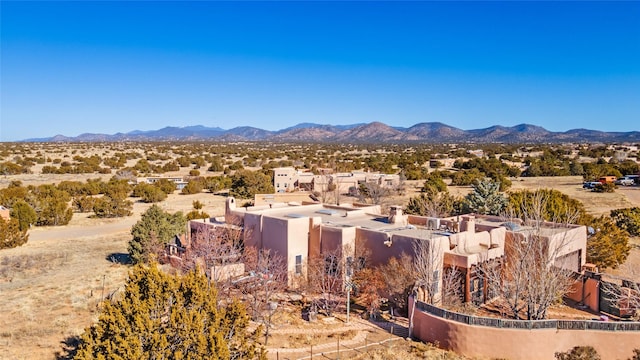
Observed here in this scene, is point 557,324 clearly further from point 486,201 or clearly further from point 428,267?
point 486,201

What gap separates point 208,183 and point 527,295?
43796 mm

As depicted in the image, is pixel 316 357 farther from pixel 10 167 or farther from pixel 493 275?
pixel 10 167

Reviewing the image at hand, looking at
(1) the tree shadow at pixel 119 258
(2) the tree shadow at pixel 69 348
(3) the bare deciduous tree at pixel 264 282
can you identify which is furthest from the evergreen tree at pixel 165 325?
(1) the tree shadow at pixel 119 258

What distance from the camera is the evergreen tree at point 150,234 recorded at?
24.9m

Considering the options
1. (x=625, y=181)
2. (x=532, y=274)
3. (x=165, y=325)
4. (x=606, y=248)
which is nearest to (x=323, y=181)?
(x=606, y=248)

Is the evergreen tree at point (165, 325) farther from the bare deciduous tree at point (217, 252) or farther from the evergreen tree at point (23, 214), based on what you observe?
the evergreen tree at point (23, 214)

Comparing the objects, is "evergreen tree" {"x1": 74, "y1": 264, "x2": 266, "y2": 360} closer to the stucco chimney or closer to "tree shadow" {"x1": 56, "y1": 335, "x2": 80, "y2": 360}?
"tree shadow" {"x1": 56, "y1": 335, "x2": 80, "y2": 360}

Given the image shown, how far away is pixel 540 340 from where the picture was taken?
1503 centimetres

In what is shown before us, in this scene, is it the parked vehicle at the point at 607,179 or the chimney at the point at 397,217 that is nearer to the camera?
the chimney at the point at 397,217

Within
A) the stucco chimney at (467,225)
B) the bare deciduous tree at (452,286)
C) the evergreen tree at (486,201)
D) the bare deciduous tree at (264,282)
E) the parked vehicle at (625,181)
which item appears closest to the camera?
the bare deciduous tree at (264,282)

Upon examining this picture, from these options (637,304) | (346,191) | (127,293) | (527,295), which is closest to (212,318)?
(127,293)

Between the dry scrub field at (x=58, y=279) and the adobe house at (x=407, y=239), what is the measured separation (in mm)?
6830

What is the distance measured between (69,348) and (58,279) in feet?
29.0

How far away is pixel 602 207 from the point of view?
41.7 m
